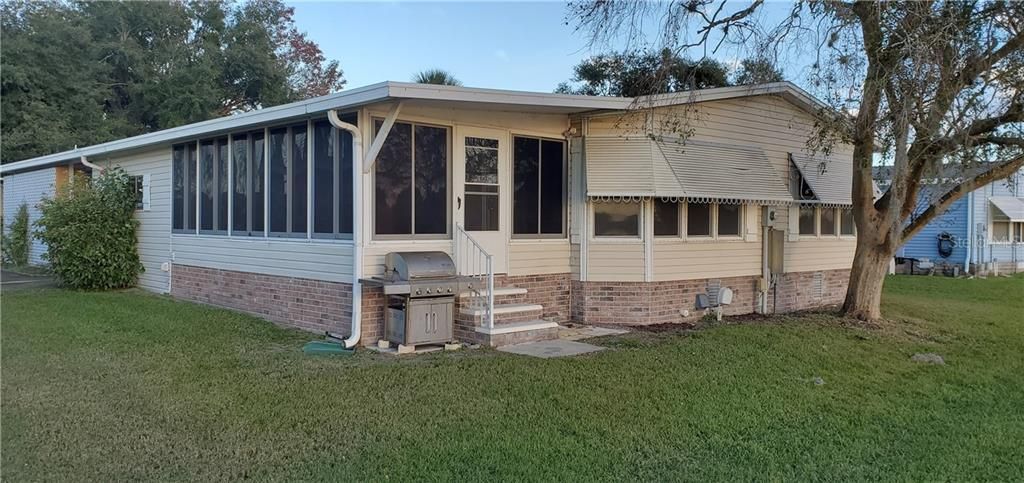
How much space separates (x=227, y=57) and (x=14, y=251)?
14085mm

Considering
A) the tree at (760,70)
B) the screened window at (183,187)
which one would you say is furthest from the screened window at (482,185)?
the screened window at (183,187)

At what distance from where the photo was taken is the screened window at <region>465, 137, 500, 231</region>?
873 cm

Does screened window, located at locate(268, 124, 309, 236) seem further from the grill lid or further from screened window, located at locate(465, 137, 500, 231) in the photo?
screened window, located at locate(465, 137, 500, 231)

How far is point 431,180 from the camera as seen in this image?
830cm

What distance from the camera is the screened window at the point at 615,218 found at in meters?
9.77

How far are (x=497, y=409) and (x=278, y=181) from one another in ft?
16.8

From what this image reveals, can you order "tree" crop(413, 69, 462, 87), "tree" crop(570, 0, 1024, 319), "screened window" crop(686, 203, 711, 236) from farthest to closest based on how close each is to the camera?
"tree" crop(413, 69, 462, 87), "screened window" crop(686, 203, 711, 236), "tree" crop(570, 0, 1024, 319)

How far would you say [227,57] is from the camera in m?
28.3

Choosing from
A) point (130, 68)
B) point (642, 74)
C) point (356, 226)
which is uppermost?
point (130, 68)

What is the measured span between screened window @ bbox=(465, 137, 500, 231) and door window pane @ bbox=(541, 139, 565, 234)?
33.1 inches

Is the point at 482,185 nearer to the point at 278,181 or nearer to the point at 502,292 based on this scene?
the point at 502,292

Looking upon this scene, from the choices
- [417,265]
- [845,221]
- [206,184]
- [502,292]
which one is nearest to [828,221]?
[845,221]

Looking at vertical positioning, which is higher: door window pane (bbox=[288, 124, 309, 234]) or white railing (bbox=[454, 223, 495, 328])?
door window pane (bbox=[288, 124, 309, 234])

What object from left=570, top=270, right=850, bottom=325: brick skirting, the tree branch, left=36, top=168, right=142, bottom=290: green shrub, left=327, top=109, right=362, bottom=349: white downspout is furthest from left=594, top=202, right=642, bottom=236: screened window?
left=36, top=168, right=142, bottom=290: green shrub
